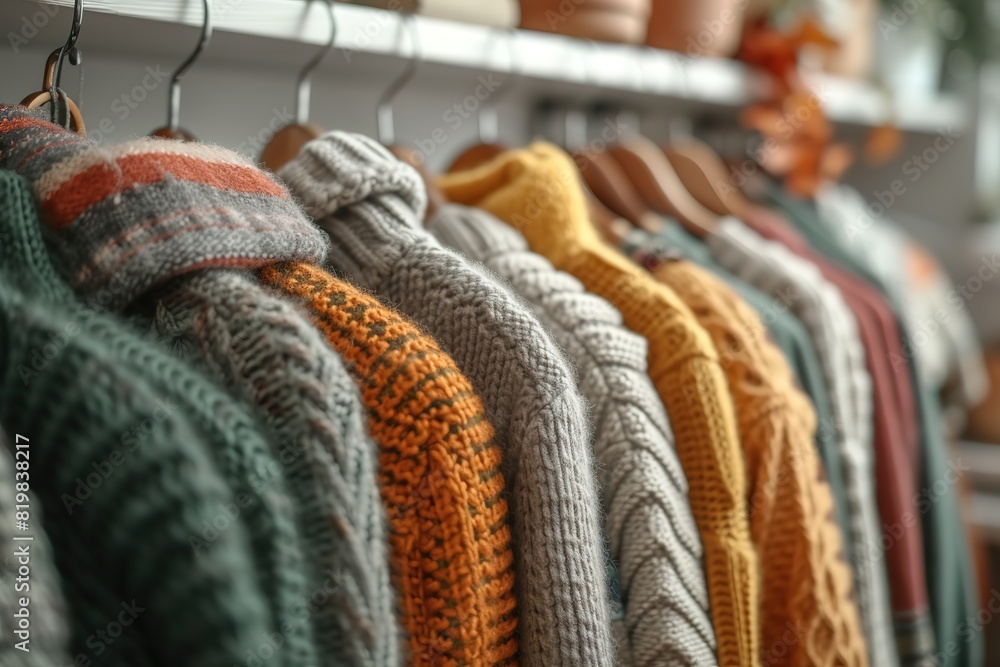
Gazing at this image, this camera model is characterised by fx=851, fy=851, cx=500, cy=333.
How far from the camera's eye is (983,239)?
1.69 meters

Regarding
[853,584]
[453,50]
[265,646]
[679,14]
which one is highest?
[679,14]

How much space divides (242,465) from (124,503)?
0.05 m

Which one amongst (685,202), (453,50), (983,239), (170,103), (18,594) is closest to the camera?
(18,594)

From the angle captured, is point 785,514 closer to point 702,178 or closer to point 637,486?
point 637,486

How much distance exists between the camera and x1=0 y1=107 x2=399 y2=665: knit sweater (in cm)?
37

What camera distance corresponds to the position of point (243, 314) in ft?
1.34

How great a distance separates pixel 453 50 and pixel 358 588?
22.7 inches

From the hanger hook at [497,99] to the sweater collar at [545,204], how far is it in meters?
0.14

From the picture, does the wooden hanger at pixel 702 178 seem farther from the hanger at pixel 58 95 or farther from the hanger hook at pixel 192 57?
the hanger at pixel 58 95

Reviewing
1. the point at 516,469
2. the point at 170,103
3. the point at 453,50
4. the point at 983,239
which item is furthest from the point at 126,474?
Answer: the point at 983,239

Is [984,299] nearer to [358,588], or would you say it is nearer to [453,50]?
[453,50]

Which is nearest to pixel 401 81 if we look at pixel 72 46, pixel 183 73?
pixel 183 73

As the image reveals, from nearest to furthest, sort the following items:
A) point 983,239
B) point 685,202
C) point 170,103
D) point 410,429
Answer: point 410,429 < point 170,103 < point 685,202 < point 983,239

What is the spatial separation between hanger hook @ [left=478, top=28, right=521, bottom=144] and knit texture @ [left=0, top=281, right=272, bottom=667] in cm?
59
